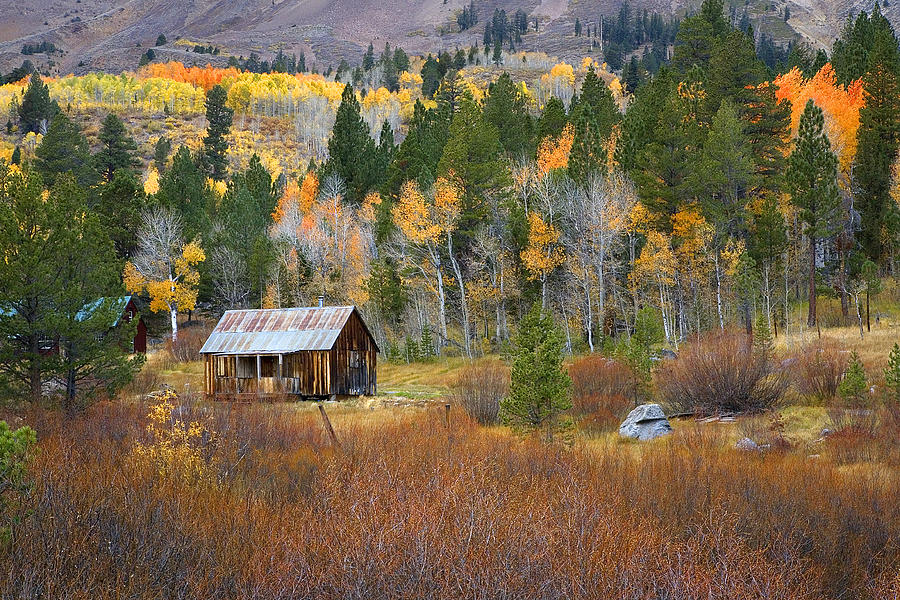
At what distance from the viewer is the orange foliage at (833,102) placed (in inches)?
1620

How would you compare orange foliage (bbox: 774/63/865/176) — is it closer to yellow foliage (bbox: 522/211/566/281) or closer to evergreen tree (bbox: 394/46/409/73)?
yellow foliage (bbox: 522/211/566/281)

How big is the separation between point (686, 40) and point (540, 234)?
74.8 feet

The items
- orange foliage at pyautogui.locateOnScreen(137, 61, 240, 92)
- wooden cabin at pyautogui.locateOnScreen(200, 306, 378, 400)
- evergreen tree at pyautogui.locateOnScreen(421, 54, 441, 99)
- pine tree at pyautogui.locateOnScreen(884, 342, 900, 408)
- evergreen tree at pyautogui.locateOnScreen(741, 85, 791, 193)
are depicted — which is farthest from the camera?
orange foliage at pyautogui.locateOnScreen(137, 61, 240, 92)

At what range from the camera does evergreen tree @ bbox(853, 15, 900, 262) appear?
3869cm

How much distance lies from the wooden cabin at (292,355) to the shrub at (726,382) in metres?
13.9

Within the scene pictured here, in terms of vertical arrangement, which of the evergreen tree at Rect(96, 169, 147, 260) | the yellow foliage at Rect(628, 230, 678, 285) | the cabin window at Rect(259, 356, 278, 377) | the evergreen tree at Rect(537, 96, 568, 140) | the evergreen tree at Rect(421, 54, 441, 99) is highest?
the evergreen tree at Rect(421, 54, 441, 99)

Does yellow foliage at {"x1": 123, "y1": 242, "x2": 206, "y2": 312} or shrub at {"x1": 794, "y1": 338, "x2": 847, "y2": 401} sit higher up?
yellow foliage at {"x1": 123, "y1": 242, "x2": 206, "y2": 312}

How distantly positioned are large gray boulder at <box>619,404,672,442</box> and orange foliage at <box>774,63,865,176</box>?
1099 inches

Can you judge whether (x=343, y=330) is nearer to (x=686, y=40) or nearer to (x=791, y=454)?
(x=791, y=454)

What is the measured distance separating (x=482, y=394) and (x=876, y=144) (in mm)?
31335

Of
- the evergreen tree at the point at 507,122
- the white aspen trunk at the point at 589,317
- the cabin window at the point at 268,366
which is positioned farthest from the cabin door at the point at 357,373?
the evergreen tree at the point at 507,122

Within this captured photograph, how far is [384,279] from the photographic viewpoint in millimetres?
41094

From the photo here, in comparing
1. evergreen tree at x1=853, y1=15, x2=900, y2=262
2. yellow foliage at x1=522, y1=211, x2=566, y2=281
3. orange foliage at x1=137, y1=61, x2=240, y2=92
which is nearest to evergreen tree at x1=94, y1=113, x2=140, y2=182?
yellow foliage at x1=522, y1=211, x2=566, y2=281

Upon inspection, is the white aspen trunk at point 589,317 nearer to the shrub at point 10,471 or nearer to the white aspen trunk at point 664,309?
the white aspen trunk at point 664,309
